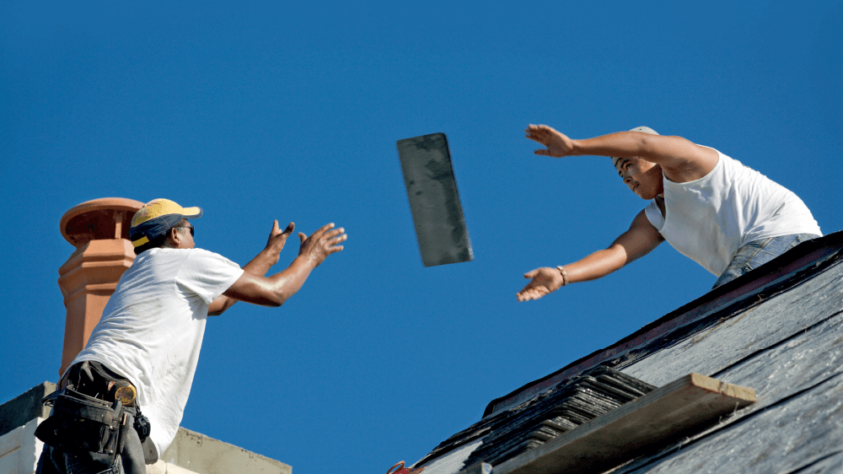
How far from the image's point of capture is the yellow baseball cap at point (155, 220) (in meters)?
4.35

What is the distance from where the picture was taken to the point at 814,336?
8.96 feet

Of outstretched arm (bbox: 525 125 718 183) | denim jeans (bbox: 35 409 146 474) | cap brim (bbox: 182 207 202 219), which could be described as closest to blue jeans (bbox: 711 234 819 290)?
outstretched arm (bbox: 525 125 718 183)

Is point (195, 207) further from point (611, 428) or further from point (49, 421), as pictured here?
point (611, 428)

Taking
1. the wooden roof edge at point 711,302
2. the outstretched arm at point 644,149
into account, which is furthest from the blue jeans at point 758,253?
the outstretched arm at point 644,149

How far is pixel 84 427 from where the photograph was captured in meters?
3.51

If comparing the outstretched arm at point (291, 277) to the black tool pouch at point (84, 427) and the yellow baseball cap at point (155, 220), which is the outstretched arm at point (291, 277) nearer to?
the yellow baseball cap at point (155, 220)

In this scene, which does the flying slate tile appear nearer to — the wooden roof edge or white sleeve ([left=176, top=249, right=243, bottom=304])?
the wooden roof edge

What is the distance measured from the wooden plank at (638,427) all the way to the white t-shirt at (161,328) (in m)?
1.70

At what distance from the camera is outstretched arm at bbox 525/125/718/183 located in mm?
4391

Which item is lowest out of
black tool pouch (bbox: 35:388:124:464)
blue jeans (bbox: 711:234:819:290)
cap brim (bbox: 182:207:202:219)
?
black tool pouch (bbox: 35:388:124:464)

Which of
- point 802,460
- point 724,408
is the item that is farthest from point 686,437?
Answer: point 802,460

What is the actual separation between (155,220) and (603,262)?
103 inches

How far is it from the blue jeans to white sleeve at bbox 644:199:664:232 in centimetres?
71

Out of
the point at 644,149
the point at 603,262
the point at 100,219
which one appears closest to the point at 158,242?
the point at 100,219
